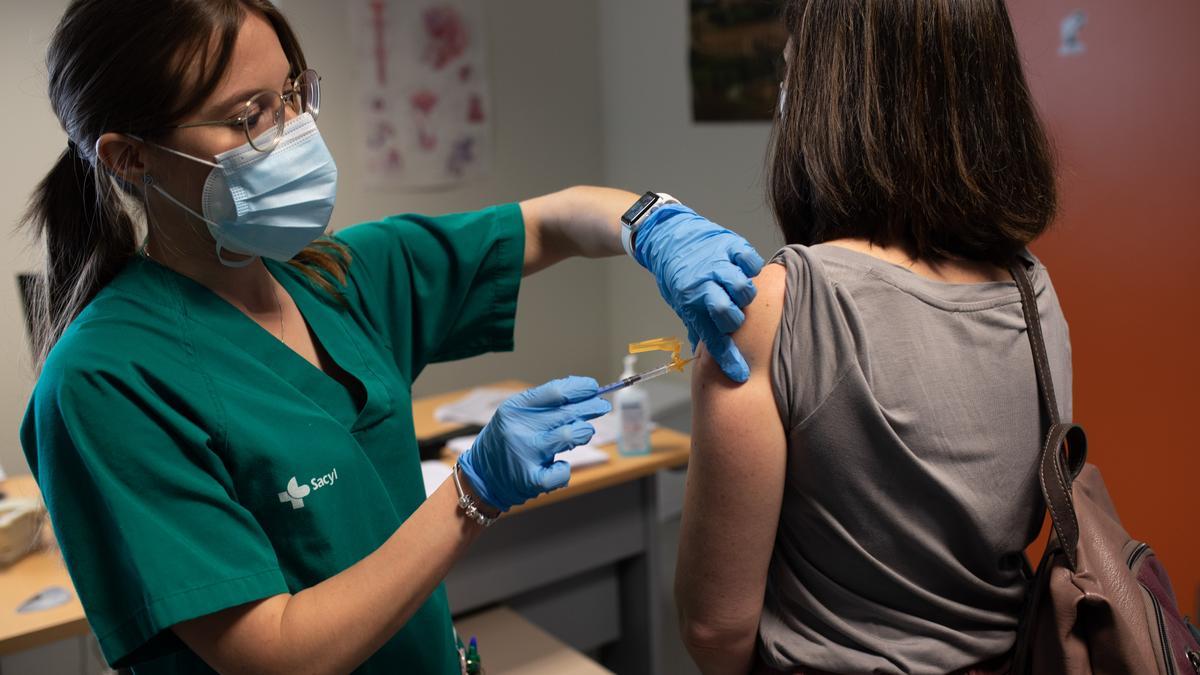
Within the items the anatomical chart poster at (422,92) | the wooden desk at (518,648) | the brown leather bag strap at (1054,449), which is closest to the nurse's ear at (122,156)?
the brown leather bag strap at (1054,449)

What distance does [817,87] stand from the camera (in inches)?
38.1

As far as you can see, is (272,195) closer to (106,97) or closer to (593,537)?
(106,97)

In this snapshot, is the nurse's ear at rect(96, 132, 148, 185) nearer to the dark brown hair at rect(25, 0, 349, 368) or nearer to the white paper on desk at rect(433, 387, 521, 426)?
the dark brown hair at rect(25, 0, 349, 368)

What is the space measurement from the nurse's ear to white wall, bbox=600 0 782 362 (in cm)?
217

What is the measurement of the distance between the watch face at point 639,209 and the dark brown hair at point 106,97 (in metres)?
0.42

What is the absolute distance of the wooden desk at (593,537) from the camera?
2.09 m

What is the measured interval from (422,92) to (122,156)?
249 centimetres

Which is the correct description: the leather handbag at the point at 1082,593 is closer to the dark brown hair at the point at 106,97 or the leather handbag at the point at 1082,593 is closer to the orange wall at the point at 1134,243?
the dark brown hair at the point at 106,97

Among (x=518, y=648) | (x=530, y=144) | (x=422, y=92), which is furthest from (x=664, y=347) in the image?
(x=530, y=144)

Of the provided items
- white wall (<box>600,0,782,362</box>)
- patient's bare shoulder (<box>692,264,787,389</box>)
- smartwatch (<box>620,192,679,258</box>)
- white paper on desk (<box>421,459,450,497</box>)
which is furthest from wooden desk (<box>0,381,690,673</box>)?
→ patient's bare shoulder (<box>692,264,787,389</box>)

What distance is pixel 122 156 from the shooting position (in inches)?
38.4

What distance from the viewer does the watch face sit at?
3.94 ft

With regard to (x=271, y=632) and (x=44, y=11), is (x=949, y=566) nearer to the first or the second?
(x=271, y=632)

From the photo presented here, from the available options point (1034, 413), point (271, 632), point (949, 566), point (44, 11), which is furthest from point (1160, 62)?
point (44, 11)
